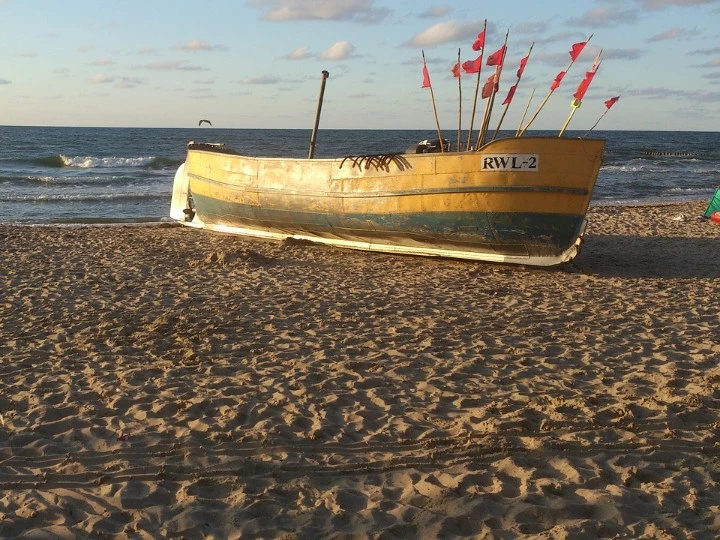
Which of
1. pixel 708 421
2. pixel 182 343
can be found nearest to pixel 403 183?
pixel 182 343

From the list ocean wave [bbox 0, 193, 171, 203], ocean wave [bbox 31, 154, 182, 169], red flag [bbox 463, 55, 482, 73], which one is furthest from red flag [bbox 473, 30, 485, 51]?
ocean wave [bbox 31, 154, 182, 169]

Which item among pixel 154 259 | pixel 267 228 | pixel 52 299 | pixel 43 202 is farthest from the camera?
pixel 43 202

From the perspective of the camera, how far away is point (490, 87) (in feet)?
32.2

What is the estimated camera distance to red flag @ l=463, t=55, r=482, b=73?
9922mm

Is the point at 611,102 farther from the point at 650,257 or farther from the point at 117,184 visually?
the point at 117,184

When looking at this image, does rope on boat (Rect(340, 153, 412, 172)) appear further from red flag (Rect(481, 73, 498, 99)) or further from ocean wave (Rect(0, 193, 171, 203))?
ocean wave (Rect(0, 193, 171, 203))

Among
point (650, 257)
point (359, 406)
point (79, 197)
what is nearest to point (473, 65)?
point (650, 257)

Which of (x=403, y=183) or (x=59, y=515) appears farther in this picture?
(x=403, y=183)

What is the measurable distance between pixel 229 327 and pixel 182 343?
623 millimetres

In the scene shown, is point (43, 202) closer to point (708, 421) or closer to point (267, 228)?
point (267, 228)

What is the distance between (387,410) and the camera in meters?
5.06

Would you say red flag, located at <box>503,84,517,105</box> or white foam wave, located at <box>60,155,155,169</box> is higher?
red flag, located at <box>503,84,517,105</box>

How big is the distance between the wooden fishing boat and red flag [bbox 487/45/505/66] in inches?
48.8

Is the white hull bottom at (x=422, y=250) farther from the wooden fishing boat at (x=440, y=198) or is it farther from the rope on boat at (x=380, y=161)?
the rope on boat at (x=380, y=161)
